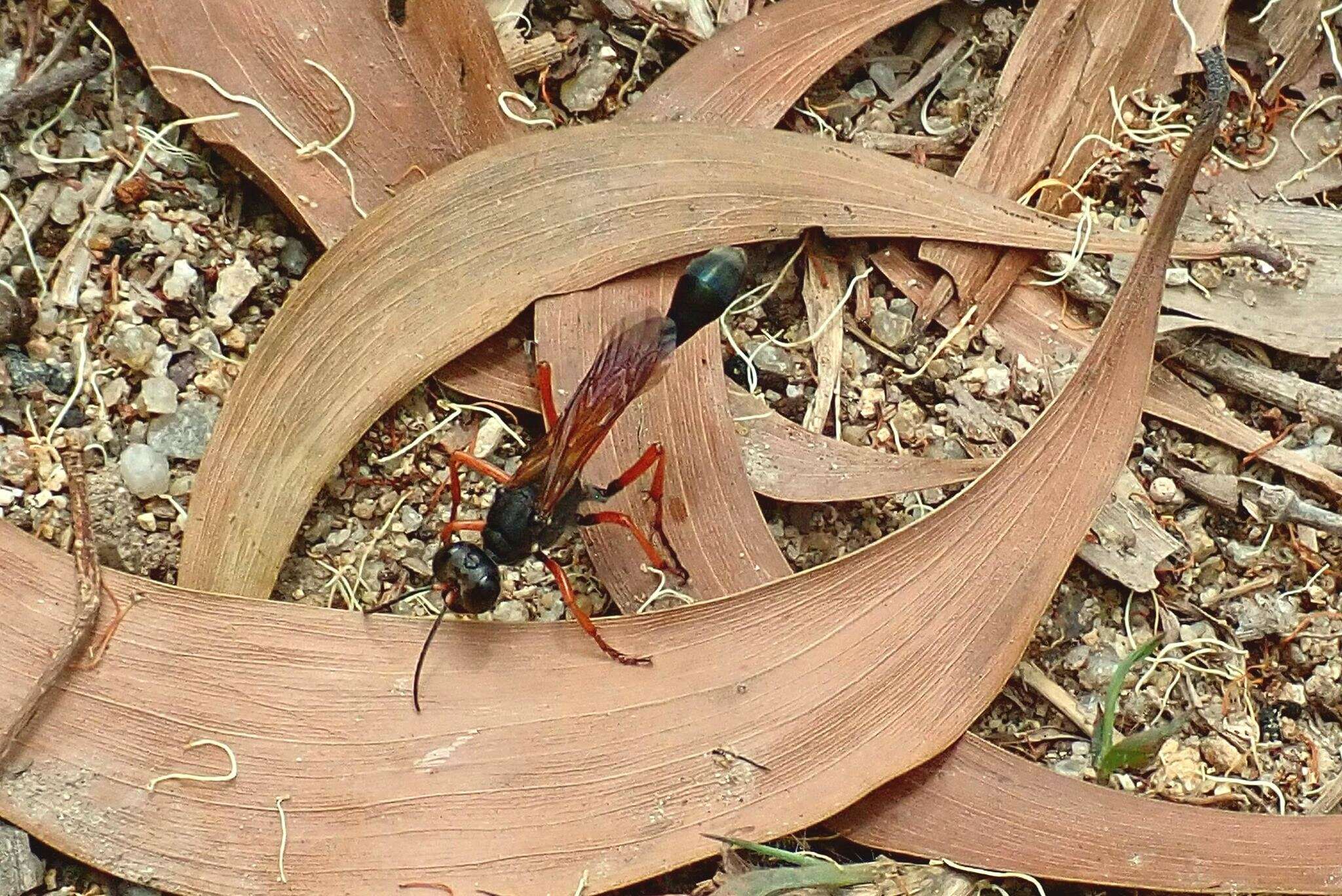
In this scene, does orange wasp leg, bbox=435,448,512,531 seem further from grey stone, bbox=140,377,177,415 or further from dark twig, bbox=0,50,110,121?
dark twig, bbox=0,50,110,121

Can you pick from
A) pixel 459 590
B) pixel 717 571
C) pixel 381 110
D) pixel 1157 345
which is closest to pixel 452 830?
pixel 459 590

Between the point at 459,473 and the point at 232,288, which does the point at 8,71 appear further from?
the point at 459,473

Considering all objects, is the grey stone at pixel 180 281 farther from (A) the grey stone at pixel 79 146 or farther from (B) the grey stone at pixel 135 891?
(B) the grey stone at pixel 135 891

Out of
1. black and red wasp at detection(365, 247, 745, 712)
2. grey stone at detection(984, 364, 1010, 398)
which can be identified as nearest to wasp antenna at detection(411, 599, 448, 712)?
black and red wasp at detection(365, 247, 745, 712)

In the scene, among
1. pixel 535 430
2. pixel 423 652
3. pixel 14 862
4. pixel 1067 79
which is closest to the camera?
pixel 14 862

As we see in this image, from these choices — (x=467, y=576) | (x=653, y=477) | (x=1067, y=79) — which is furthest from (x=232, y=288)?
(x=1067, y=79)

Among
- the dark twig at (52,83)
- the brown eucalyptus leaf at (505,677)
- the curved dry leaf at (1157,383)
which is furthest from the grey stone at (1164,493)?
the dark twig at (52,83)

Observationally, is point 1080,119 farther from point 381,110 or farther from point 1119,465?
point 381,110
